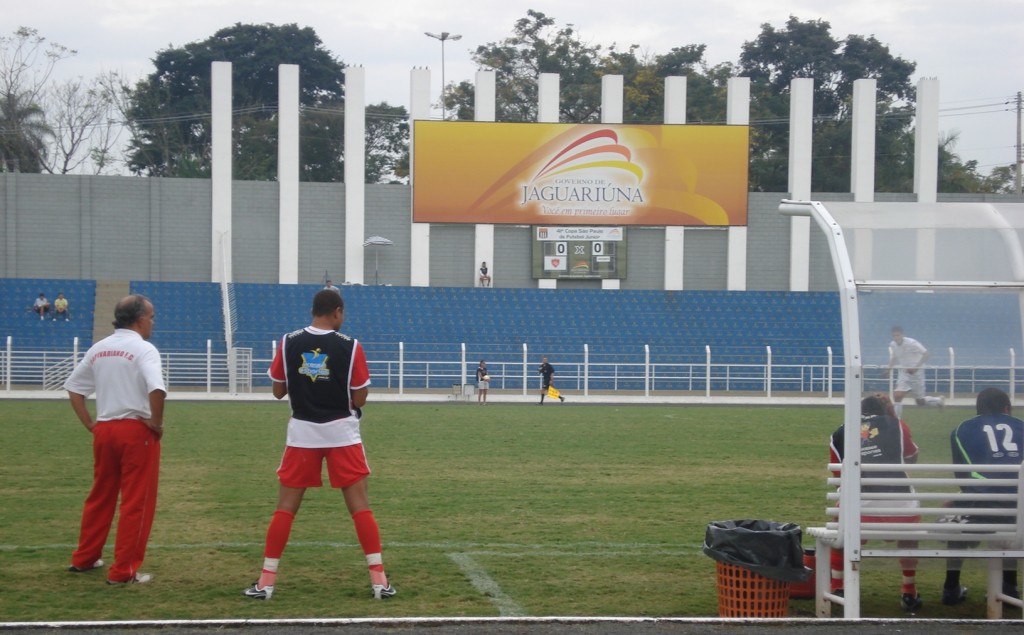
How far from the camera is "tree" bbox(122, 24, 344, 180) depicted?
58.0 metres

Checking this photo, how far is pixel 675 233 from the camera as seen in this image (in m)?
40.5

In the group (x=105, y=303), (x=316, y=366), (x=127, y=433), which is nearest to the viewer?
(x=316, y=366)

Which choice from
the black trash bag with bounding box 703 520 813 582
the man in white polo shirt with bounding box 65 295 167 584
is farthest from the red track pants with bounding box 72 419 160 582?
the black trash bag with bounding box 703 520 813 582

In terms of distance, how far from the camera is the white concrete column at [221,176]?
38781 millimetres

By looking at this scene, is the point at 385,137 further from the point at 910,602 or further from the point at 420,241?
the point at 910,602

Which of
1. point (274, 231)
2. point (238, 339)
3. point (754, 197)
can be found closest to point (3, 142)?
point (274, 231)

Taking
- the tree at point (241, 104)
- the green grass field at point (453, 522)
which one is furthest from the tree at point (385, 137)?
the green grass field at point (453, 522)

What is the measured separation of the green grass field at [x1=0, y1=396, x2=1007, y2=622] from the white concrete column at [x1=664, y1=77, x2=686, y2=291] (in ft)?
72.5

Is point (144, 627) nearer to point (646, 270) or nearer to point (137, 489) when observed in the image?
point (137, 489)

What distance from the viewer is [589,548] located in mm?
8531

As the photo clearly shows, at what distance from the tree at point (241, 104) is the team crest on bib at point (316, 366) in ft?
166

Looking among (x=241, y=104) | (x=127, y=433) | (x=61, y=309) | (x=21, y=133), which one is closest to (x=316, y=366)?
(x=127, y=433)

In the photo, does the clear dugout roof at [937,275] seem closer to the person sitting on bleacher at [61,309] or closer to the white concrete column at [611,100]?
the person sitting on bleacher at [61,309]

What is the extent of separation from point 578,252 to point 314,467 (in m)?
33.9
